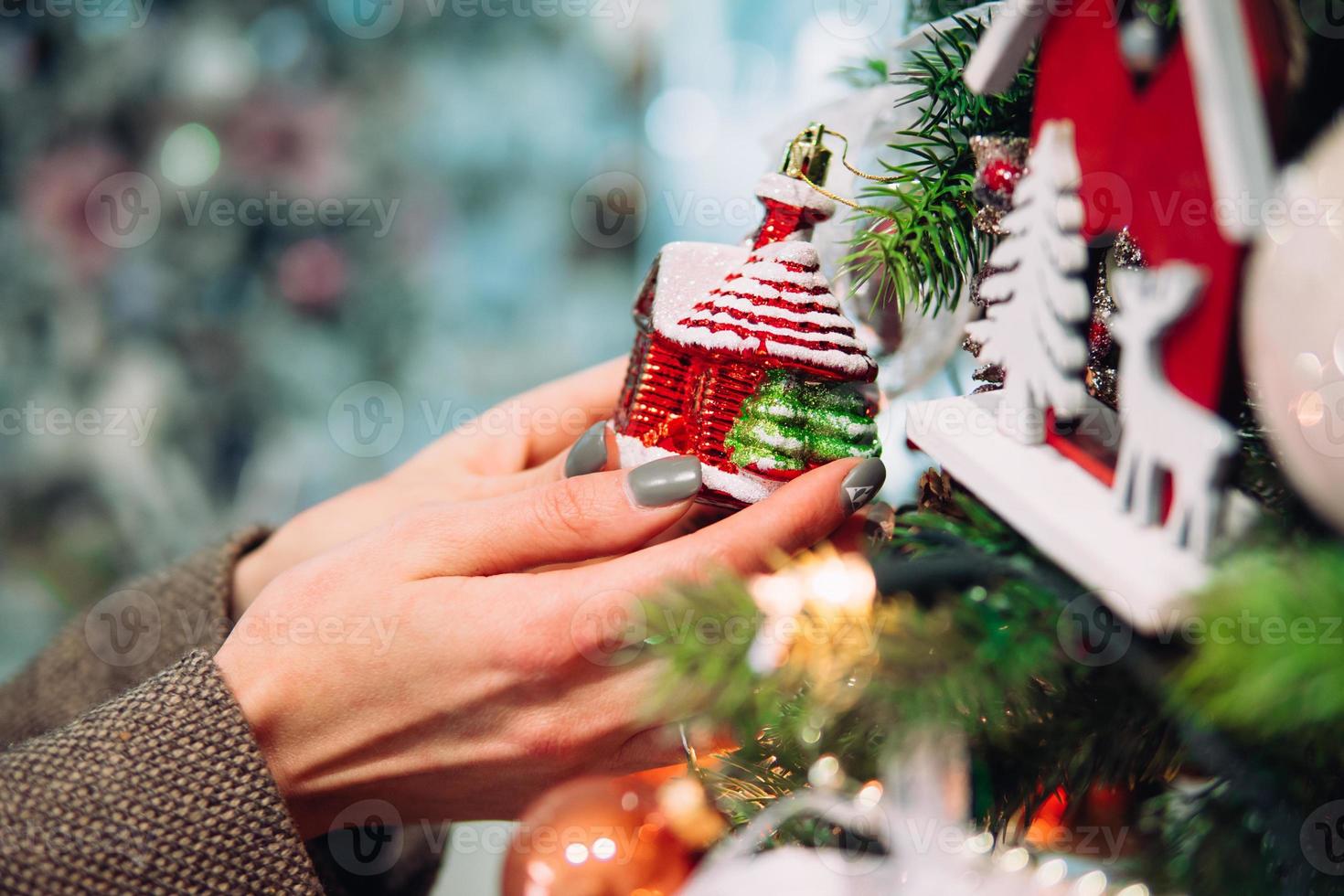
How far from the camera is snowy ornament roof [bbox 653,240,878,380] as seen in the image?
591mm

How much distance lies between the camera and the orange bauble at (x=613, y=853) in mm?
757

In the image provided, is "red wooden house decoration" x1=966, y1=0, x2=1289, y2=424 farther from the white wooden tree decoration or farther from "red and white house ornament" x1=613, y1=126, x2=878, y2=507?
"red and white house ornament" x1=613, y1=126, x2=878, y2=507

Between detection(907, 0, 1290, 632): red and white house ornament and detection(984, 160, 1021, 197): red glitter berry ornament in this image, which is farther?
detection(984, 160, 1021, 197): red glitter berry ornament

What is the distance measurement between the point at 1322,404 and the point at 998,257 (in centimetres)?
23

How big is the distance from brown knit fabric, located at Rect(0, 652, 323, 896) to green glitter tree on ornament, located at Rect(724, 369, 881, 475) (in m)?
0.38

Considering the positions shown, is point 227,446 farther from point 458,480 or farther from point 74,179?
point 458,480

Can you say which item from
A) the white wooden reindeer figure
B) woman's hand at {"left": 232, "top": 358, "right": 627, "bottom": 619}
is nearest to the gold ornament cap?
the white wooden reindeer figure

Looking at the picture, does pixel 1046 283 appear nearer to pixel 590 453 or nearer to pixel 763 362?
pixel 763 362

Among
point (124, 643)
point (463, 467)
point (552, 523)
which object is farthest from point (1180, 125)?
point (124, 643)

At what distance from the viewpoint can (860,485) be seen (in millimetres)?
593

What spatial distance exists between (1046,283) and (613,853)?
1.91 ft

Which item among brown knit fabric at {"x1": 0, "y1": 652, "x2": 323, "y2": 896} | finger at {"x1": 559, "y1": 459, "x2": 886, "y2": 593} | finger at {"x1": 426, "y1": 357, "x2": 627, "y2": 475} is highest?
finger at {"x1": 559, "y1": 459, "x2": 886, "y2": 593}

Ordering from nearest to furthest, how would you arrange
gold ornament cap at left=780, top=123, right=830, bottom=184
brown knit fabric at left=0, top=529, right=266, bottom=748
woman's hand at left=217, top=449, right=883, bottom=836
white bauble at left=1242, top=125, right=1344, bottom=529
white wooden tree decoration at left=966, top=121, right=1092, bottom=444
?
1. white bauble at left=1242, top=125, right=1344, bottom=529
2. white wooden tree decoration at left=966, top=121, right=1092, bottom=444
3. woman's hand at left=217, top=449, right=883, bottom=836
4. gold ornament cap at left=780, top=123, right=830, bottom=184
5. brown knit fabric at left=0, top=529, right=266, bottom=748

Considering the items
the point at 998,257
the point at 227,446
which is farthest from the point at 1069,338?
the point at 227,446
